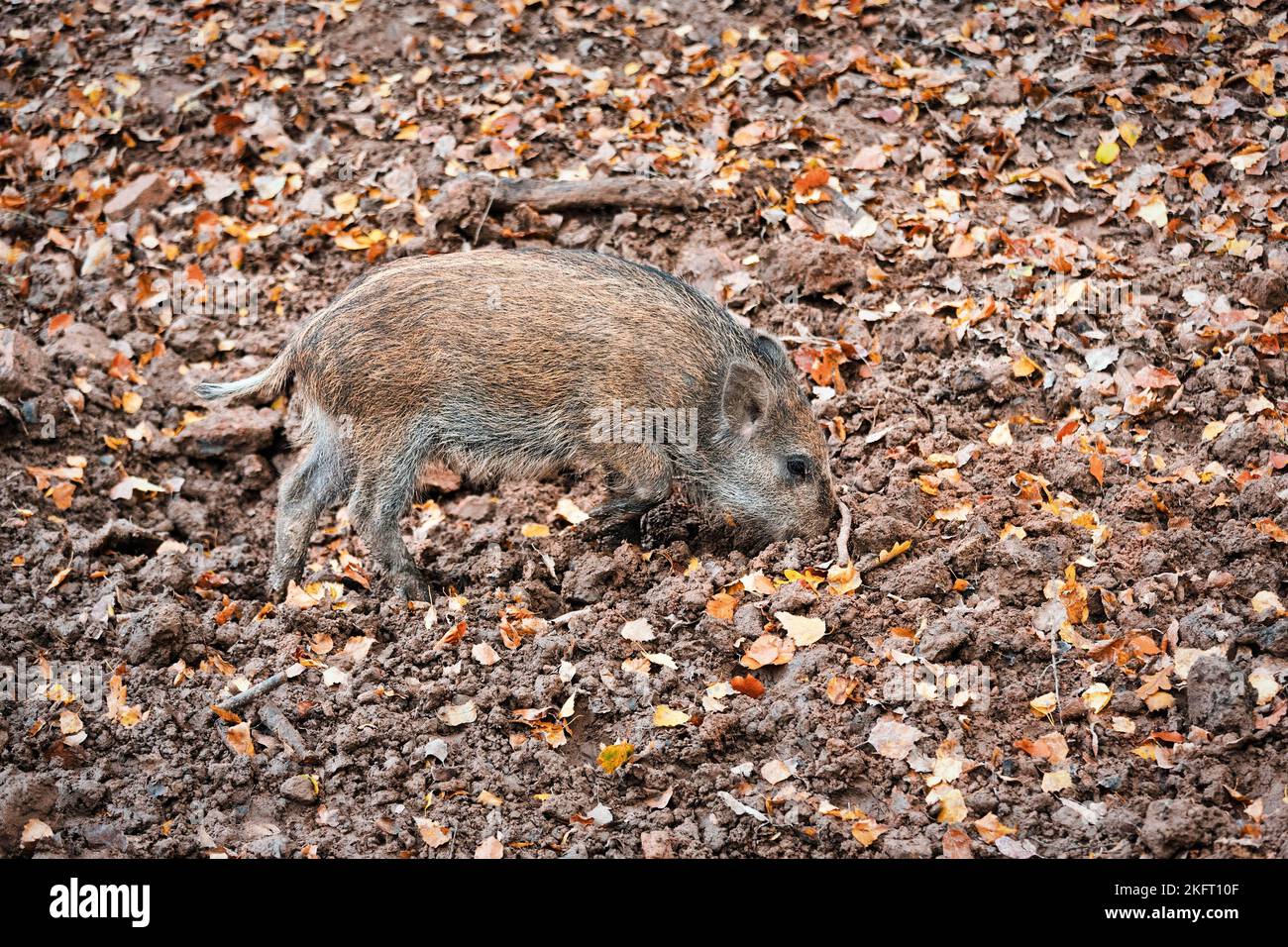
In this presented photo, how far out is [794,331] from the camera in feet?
18.9

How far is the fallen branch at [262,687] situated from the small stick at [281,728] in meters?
0.07

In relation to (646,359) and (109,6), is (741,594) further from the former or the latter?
(109,6)

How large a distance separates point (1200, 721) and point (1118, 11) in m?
5.13

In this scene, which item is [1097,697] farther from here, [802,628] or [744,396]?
[744,396]

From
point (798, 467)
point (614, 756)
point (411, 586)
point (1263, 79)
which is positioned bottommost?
point (411, 586)

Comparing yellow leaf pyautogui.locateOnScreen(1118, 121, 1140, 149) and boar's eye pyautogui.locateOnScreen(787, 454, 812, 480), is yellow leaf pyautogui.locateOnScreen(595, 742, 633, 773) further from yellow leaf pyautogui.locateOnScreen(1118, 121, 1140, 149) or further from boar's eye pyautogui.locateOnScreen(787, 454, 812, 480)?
yellow leaf pyautogui.locateOnScreen(1118, 121, 1140, 149)

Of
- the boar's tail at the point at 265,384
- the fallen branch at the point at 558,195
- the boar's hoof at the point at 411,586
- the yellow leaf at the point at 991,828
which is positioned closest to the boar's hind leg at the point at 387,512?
the boar's hoof at the point at 411,586

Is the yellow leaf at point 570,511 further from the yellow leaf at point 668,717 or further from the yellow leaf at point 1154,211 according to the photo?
the yellow leaf at point 1154,211

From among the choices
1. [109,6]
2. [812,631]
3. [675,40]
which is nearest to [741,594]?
[812,631]

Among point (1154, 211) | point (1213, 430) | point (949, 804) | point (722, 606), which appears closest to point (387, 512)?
point (722, 606)

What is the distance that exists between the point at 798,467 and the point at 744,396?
1.24 feet

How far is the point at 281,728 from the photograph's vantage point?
4.02 m

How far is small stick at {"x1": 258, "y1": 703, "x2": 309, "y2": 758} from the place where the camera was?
395 cm

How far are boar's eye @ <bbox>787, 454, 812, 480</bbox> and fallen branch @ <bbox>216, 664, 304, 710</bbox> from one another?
213 centimetres
